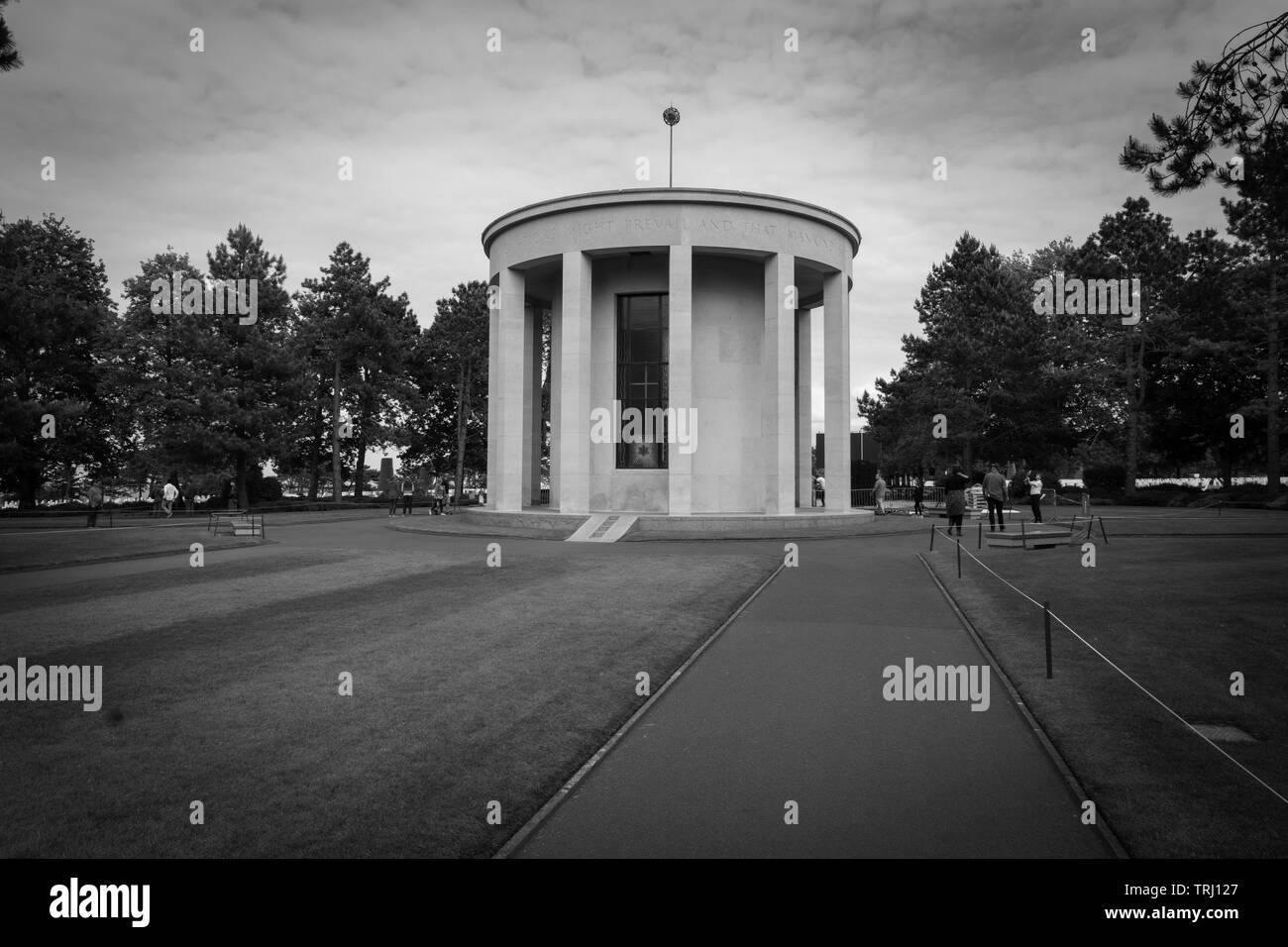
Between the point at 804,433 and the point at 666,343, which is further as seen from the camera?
the point at 804,433

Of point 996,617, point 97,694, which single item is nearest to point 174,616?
point 97,694

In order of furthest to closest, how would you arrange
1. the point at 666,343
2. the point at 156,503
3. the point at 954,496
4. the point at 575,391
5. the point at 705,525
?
1. the point at 156,503
2. the point at 666,343
3. the point at 575,391
4. the point at 705,525
5. the point at 954,496

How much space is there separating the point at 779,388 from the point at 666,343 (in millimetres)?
5667

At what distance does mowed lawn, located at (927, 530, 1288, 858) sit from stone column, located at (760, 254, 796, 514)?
12392 mm

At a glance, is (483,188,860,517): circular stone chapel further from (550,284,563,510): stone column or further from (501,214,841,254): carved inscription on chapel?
(550,284,563,510): stone column

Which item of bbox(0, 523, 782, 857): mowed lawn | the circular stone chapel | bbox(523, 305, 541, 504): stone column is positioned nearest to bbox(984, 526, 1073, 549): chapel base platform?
the circular stone chapel

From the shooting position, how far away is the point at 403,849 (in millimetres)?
4824

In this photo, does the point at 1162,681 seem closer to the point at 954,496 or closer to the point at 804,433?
the point at 954,496

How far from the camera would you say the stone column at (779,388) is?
98.7 feet

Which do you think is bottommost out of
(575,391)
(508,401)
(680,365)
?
(508,401)

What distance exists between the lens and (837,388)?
Answer: 33.0 meters

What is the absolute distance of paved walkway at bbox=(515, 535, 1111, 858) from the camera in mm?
4984

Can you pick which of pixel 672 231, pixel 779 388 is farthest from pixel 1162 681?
pixel 672 231

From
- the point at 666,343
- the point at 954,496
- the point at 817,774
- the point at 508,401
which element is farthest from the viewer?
the point at 666,343
